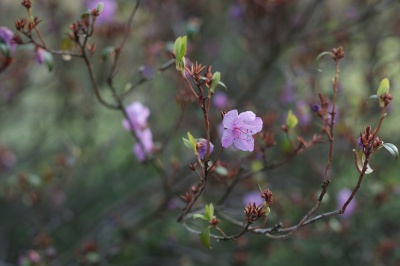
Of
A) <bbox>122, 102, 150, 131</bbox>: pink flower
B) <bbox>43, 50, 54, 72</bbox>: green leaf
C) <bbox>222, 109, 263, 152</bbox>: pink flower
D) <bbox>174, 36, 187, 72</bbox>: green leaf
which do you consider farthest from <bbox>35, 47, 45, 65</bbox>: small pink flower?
<bbox>222, 109, 263, 152</bbox>: pink flower

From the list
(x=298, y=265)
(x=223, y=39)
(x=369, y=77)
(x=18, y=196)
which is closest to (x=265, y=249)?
(x=298, y=265)

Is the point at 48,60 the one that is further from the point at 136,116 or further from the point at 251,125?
the point at 251,125

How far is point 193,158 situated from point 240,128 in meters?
1.78

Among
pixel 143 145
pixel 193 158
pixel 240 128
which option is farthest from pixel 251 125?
pixel 193 158

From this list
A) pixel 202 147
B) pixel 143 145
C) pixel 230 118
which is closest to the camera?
pixel 230 118

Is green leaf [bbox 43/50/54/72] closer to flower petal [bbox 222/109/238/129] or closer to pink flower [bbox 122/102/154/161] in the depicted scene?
pink flower [bbox 122/102/154/161]

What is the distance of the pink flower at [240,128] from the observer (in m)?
1.25

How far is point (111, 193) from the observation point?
12.7ft

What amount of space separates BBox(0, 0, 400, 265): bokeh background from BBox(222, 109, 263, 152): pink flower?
1.73ft

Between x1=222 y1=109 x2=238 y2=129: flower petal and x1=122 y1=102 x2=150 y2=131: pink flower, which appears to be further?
x1=122 y1=102 x2=150 y2=131: pink flower

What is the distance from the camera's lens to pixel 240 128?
1291 millimetres

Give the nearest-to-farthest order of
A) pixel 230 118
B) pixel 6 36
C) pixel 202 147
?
pixel 230 118 < pixel 202 147 < pixel 6 36

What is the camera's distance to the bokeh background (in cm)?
251

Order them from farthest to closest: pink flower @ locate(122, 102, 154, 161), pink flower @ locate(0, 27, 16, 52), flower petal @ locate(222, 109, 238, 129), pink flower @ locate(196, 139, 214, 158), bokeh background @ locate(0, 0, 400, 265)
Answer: bokeh background @ locate(0, 0, 400, 265) → pink flower @ locate(122, 102, 154, 161) → pink flower @ locate(0, 27, 16, 52) → pink flower @ locate(196, 139, 214, 158) → flower petal @ locate(222, 109, 238, 129)
